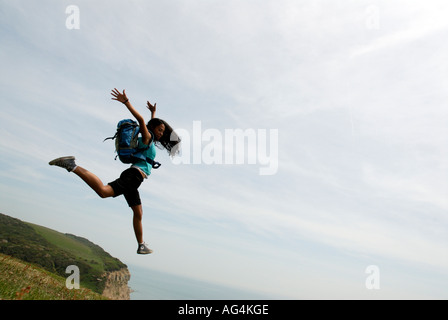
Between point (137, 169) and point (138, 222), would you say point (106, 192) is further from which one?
point (138, 222)

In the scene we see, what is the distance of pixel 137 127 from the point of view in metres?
7.45

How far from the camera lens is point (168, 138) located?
8352 millimetres

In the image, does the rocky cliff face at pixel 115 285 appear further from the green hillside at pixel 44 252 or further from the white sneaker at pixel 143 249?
the white sneaker at pixel 143 249

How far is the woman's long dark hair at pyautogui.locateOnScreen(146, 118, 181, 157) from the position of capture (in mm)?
8031

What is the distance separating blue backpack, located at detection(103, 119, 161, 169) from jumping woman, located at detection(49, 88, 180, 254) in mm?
119

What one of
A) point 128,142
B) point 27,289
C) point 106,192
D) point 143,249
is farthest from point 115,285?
point 128,142

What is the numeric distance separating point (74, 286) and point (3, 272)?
1.72 metres

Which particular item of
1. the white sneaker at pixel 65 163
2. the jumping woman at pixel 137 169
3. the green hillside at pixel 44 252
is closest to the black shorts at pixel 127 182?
the jumping woman at pixel 137 169

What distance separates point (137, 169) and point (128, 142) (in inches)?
26.9

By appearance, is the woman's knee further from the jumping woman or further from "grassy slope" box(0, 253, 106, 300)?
"grassy slope" box(0, 253, 106, 300)

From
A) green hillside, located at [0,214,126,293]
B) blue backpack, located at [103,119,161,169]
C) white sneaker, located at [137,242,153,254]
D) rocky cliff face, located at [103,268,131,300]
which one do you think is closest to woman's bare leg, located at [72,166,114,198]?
blue backpack, located at [103,119,161,169]

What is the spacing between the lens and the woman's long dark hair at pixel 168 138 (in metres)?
8.03
